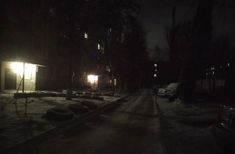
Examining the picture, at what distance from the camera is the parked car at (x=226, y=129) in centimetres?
723

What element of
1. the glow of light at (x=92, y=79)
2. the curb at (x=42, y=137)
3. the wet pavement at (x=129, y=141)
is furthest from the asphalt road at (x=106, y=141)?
the glow of light at (x=92, y=79)

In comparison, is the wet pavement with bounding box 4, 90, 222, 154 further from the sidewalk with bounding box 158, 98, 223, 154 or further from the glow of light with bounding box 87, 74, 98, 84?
the glow of light with bounding box 87, 74, 98, 84

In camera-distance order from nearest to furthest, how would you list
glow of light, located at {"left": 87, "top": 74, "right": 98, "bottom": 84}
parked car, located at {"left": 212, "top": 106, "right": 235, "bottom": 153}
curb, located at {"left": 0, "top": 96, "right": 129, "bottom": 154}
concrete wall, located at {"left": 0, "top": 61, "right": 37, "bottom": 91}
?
parked car, located at {"left": 212, "top": 106, "right": 235, "bottom": 153} → curb, located at {"left": 0, "top": 96, "right": 129, "bottom": 154} → concrete wall, located at {"left": 0, "top": 61, "right": 37, "bottom": 91} → glow of light, located at {"left": 87, "top": 74, "right": 98, "bottom": 84}

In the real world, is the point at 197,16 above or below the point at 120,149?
above

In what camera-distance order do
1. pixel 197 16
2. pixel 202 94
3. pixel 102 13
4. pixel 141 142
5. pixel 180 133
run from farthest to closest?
pixel 202 94 → pixel 102 13 → pixel 197 16 → pixel 180 133 → pixel 141 142

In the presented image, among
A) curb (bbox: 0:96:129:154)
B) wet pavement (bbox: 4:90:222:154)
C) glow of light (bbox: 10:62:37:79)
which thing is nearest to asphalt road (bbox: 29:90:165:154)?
wet pavement (bbox: 4:90:222:154)

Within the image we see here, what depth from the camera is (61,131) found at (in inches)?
480

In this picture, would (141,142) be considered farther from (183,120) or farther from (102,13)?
(102,13)

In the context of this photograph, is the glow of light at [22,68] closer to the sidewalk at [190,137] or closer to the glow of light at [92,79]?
the glow of light at [92,79]

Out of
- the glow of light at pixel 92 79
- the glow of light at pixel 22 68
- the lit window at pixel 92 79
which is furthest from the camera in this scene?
the lit window at pixel 92 79

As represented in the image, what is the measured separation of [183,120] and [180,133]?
11.6 feet

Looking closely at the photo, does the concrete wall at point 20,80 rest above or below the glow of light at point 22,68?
below

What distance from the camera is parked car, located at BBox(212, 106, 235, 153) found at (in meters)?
7.23

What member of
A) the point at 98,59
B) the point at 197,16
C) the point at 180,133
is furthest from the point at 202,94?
the point at 98,59
